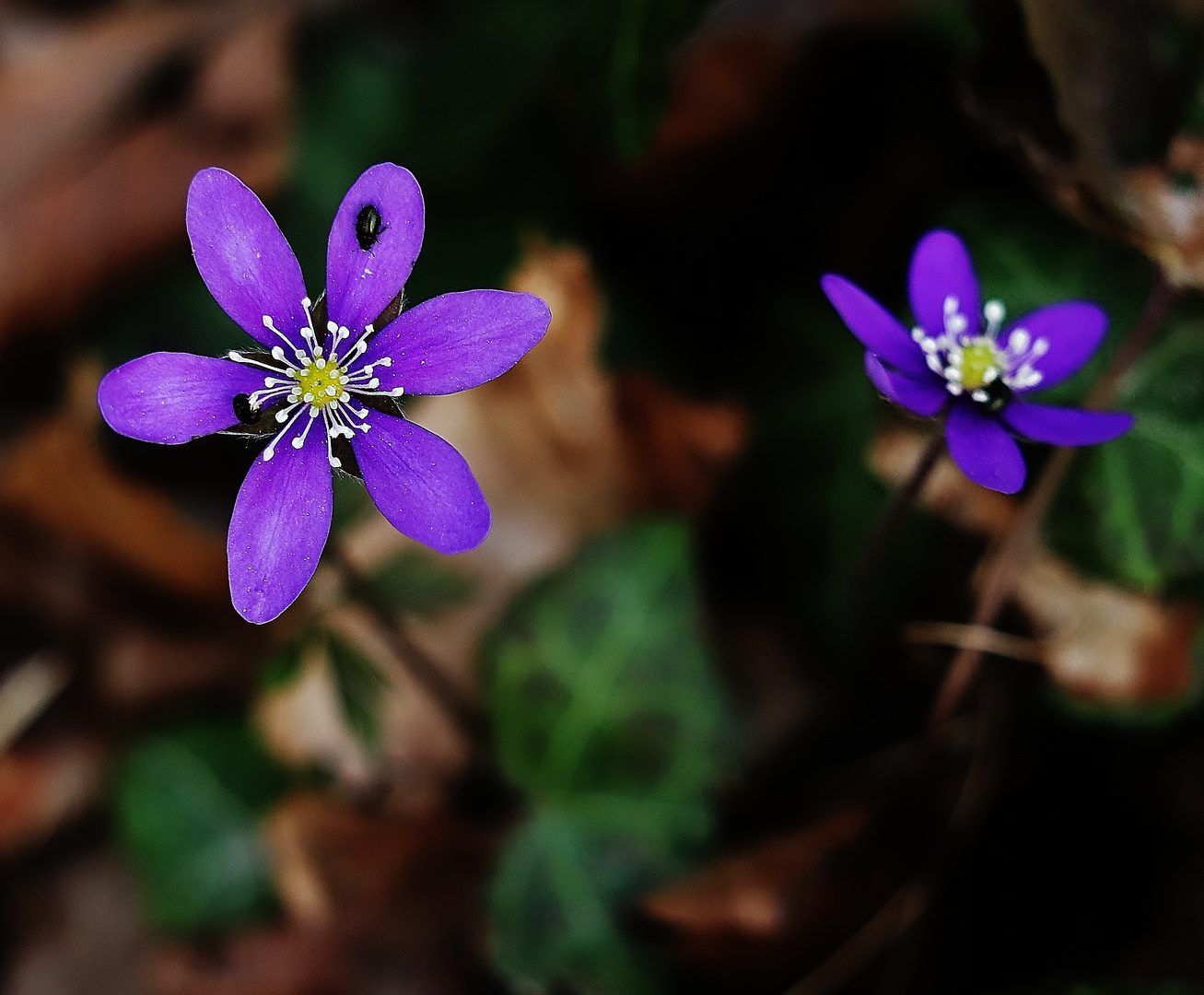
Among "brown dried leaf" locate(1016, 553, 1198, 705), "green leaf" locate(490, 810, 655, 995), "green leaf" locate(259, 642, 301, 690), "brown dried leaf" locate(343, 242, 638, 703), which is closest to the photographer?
"green leaf" locate(259, 642, 301, 690)

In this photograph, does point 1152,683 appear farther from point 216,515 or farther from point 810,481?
point 216,515

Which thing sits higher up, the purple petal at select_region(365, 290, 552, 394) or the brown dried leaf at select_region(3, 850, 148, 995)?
the purple petal at select_region(365, 290, 552, 394)

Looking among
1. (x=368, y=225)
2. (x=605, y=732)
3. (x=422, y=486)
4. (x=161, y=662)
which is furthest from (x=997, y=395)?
(x=161, y=662)

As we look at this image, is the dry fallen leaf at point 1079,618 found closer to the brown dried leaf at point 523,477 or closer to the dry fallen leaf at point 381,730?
the brown dried leaf at point 523,477

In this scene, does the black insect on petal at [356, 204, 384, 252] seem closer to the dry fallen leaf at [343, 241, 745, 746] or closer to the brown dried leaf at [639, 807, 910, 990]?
the dry fallen leaf at [343, 241, 745, 746]

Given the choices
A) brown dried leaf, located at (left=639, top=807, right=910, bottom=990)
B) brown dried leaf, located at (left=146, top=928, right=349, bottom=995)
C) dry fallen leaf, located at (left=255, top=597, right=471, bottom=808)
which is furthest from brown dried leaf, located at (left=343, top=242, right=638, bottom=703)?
brown dried leaf, located at (left=639, top=807, right=910, bottom=990)

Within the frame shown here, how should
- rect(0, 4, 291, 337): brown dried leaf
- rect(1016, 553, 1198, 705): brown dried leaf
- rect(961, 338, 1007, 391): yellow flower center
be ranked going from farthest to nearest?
rect(0, 4, 291, 337): brown dried leaf
rect(1016, 553, 1198, 705): brown dried leaf
rect(961, 338, 1007, 391): yellow flower center
